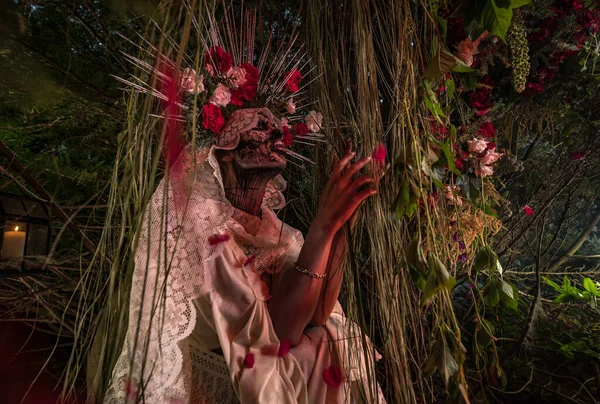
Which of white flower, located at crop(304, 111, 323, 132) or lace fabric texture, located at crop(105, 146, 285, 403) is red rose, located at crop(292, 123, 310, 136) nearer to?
white flower, located at crop(304, 111, 323, 132)

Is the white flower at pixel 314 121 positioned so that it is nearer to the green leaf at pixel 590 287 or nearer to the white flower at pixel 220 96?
the white flower at pixel 220 96

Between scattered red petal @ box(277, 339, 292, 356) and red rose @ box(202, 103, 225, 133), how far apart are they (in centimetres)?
49

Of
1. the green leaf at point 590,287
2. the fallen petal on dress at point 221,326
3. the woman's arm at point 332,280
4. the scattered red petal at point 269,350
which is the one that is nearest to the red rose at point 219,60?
the fallen petal on dress at point 221,326

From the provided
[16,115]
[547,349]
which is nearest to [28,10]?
[16,115]

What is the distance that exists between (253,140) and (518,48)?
73cm

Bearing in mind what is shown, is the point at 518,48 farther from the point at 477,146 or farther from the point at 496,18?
the point at 496,18

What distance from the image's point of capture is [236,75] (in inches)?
36.2

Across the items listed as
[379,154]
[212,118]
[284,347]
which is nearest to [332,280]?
[284,347]

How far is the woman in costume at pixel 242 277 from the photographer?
29.0 inches

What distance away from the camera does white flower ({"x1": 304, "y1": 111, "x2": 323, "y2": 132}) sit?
0.89 m

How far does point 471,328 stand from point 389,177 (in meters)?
1.59

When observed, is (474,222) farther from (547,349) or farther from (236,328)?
(547,349)

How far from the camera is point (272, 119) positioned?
94 centimetres

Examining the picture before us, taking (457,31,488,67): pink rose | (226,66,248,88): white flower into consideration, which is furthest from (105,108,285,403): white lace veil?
(457,31,488,67): pink rose
